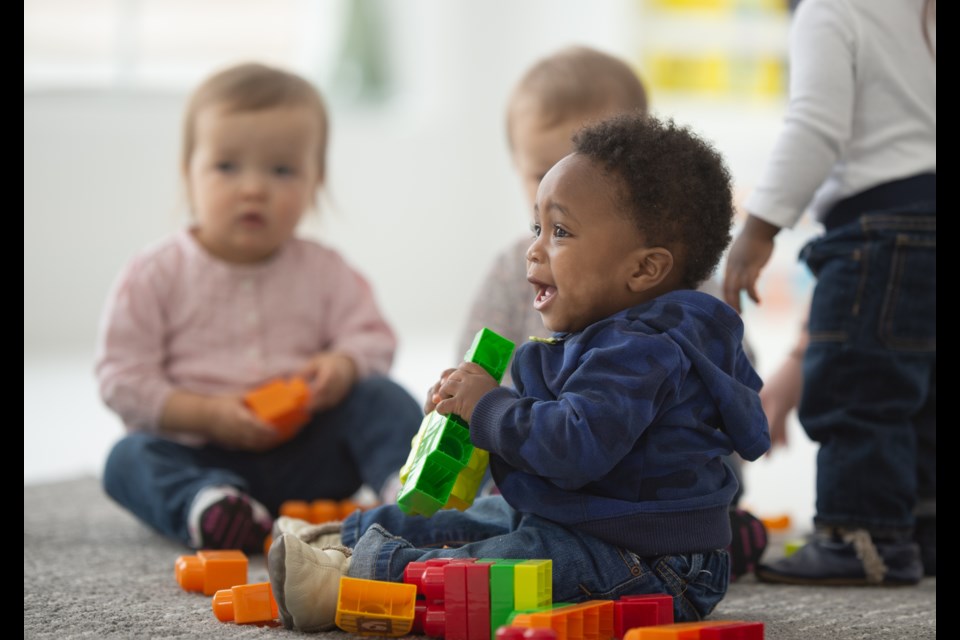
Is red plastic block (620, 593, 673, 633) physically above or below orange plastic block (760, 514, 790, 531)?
above

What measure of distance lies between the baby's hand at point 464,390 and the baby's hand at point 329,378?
0.65 m

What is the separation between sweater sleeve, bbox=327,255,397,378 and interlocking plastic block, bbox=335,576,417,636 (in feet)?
2.48

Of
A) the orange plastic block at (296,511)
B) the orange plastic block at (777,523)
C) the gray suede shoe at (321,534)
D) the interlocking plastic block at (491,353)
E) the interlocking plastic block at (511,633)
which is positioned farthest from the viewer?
the orange plastic block at (777,523)

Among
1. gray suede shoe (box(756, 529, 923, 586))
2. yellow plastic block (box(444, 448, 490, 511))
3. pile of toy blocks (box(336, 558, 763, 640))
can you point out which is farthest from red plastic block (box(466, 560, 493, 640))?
gray suede shoe (box(756, 529, 923, 586))

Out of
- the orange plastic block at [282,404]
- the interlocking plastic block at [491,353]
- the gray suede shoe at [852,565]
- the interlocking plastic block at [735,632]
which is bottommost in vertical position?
the gray suede shoe at [852,565]

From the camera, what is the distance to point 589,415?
975 millimetres

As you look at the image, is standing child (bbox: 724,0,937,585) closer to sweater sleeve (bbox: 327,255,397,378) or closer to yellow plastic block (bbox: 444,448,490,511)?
yellow plastic block (bbox: 444,448,490,511)

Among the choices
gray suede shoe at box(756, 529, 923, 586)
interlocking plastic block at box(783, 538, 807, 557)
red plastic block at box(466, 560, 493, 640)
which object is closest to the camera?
red plastic block at box(466, 560, 493, 640)

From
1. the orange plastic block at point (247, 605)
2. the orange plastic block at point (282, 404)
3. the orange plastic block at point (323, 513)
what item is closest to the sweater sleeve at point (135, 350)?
the orange plastic block at point (282, 404)

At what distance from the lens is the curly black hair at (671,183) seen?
104 centimetres

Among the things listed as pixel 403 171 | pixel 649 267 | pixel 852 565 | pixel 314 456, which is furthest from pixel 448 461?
pixel 403 171

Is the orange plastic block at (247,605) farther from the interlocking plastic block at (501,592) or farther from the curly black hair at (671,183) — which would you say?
the curly black hair at (671,183)

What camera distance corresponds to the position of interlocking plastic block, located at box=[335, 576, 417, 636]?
0.99 meters

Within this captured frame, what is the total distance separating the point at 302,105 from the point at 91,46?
2667 millimetres
